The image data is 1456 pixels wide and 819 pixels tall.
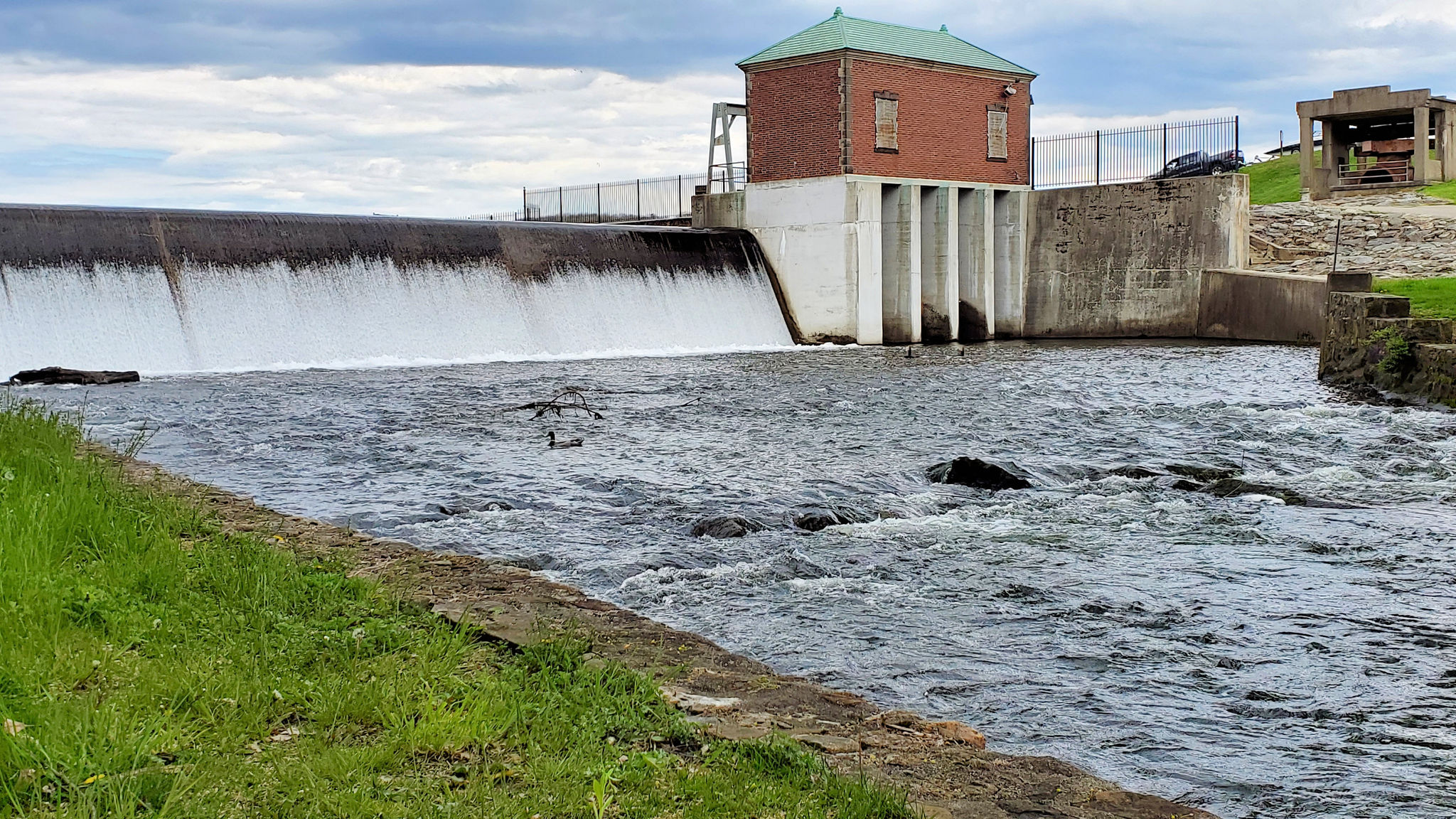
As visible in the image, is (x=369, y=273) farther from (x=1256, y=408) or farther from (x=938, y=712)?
(x=938, y=712)

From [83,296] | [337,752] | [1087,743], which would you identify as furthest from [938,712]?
[83,296]

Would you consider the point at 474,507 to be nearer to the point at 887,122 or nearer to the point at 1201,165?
the point at 887,122

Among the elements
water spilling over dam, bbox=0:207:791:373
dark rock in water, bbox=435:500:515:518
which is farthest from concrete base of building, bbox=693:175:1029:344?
dark rock in water, bbox=435:500:515:518

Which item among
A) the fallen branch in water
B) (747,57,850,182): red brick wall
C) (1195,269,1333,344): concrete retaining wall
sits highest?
(747,57,850,182): red brick wall

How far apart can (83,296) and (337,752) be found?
2157cm

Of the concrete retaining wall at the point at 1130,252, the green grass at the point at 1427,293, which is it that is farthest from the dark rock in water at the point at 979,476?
the concrete retaining wall at the point at 1130,252

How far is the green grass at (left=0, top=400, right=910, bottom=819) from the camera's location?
3.71m

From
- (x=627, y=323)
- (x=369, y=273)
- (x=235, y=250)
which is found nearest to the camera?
(x=235, y=250)

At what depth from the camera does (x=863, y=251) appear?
1388 inches

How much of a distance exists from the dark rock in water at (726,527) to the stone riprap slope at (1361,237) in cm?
2721

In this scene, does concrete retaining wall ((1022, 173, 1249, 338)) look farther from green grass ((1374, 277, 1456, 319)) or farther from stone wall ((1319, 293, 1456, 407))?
stone wall ((1319, 293, 1456, 407))

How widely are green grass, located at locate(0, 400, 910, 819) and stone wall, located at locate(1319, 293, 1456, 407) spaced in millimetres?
16219

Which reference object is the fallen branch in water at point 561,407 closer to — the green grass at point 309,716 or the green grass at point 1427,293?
the green grass at point 309,716

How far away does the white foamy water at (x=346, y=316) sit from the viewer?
22500 millimetres
